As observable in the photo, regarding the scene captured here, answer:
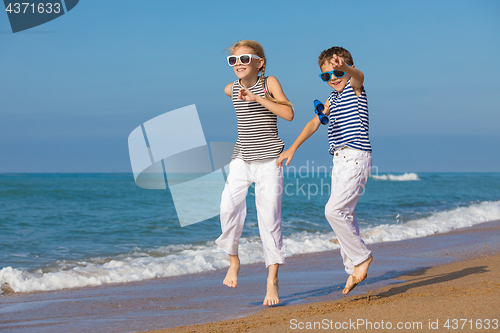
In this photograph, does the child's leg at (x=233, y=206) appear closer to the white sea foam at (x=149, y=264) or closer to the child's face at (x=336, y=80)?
the child's face at (x=336, y=80)

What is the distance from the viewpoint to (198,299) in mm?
4250

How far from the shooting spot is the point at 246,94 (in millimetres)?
3572

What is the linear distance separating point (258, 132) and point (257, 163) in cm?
27

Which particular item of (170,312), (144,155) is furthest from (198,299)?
(144,155)

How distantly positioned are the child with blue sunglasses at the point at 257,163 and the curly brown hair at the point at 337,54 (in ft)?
1.46

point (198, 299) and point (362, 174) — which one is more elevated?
point (362, 174)

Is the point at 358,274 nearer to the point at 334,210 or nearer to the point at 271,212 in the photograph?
the point at 334,210

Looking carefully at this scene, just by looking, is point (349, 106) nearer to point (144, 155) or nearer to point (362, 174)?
point (362, 174)

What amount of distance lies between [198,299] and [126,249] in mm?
4842

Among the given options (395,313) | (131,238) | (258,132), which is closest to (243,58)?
(258,132)

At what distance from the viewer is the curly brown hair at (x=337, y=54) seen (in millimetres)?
3748

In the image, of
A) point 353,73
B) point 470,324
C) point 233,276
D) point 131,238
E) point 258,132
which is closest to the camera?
point 470,324

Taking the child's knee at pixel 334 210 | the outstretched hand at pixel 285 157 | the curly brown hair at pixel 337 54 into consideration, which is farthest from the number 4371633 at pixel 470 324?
the curly brown hair at pixel 337 54

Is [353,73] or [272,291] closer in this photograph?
[353,73]
